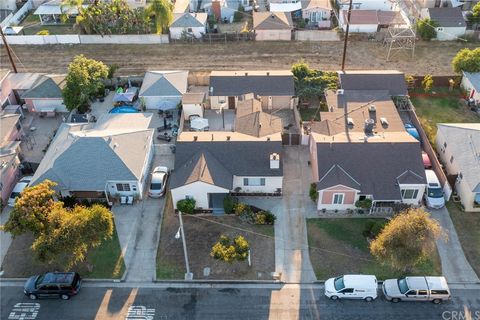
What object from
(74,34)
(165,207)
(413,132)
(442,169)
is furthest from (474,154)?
(74,34)

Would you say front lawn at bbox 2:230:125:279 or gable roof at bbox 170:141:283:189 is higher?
gable roof at bbox 170:141:283:189

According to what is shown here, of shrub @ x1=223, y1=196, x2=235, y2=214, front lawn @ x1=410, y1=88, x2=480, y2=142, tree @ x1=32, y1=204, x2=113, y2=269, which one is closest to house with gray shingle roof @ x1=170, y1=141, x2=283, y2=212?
shrub @ x1=223, y1=196, x2=235, y2=214

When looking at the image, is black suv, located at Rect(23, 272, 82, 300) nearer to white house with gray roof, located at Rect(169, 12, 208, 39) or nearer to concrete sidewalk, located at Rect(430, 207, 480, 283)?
concrete sidewalk, located at Rect(430, 207, 480, 283)

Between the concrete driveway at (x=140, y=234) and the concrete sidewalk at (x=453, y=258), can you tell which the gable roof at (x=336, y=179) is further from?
the concrete driveway at (x=140, y=234)

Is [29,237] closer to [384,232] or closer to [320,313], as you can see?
[320,313]

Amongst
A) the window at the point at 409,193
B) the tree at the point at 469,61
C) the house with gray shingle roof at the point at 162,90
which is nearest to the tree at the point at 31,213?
the house with gray shingle roof at the point at 162,90

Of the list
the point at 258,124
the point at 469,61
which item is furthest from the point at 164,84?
the point at 469,61
